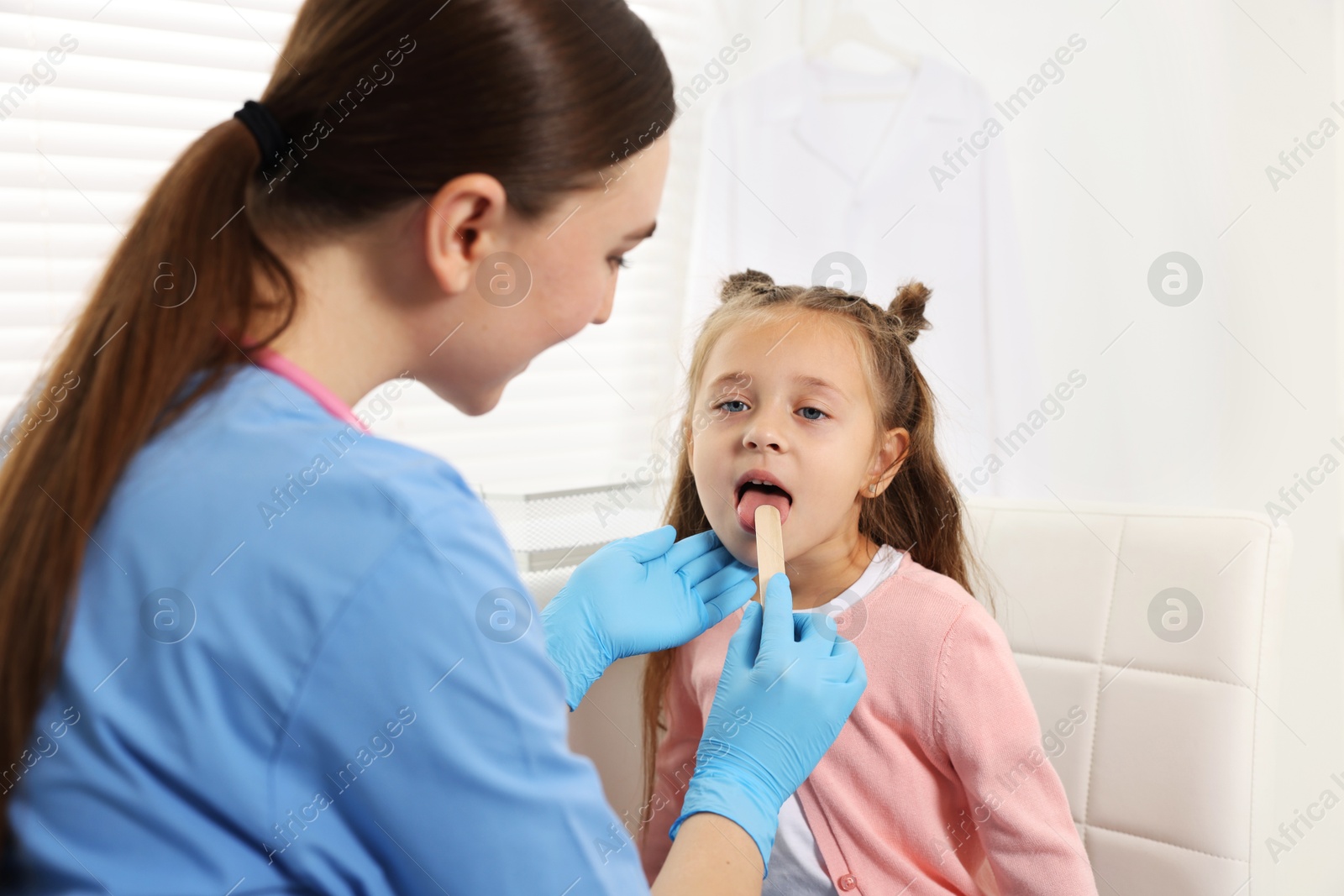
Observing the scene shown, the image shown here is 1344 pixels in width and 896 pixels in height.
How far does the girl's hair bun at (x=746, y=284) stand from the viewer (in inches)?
52.0

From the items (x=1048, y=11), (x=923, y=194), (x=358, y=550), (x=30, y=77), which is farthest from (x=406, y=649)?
(x=1048, y=11)

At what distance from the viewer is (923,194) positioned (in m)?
1.84

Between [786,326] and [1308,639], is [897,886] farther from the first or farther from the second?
[1308,639]

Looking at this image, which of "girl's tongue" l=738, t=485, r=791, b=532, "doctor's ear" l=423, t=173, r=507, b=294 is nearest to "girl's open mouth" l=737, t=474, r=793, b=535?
"girl's tongue" l=738, t=485, r=791, b=532

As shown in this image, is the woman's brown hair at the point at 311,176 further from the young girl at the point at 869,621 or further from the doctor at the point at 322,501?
the young girl at the point at 869,621

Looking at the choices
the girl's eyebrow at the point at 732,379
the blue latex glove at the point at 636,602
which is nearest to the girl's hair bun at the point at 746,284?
the girl's eyebrow at the point at 732,379

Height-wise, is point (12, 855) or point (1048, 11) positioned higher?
point (1048, 11)

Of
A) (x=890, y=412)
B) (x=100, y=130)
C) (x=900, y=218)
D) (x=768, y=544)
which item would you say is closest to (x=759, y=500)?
(x=768, y=544)

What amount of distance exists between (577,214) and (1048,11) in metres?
Result: 1.44

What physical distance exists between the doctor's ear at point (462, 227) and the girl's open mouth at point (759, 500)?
0.56m

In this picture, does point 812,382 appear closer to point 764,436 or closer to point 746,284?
point 764,436

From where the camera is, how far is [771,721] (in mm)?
929

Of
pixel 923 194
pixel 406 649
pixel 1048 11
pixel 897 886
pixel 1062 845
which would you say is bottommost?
pixel 897 886

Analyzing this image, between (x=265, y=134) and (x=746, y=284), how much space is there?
0.79m
